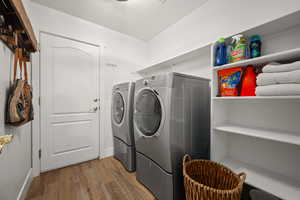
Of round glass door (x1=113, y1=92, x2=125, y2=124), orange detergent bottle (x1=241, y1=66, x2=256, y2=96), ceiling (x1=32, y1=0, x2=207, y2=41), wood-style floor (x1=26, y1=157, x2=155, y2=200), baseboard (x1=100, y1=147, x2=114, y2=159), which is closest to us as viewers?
orange detergent bottle (x1=241, y1=66, x2=256, y2=96)

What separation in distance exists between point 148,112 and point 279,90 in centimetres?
107

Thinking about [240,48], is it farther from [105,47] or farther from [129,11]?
[105,47]

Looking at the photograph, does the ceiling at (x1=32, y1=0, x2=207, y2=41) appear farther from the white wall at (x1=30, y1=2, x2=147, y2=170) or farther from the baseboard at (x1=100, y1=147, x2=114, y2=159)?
the baseboard at (x1=100, y1=147, x2=114, y2=159)

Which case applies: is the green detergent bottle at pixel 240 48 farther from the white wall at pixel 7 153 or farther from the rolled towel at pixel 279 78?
the white wall at pixel 7 153

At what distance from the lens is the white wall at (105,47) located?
1.75 metres

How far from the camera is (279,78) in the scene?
0.85 m

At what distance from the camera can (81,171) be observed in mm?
1783

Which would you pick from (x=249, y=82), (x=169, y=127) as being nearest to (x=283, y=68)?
(x=249, y=82)

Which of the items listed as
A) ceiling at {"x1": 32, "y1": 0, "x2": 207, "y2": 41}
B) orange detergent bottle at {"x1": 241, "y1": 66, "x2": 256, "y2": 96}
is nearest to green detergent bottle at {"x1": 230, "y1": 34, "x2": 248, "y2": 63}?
orange detergent bottle at {"x1": 241, "y1": 66, "x2": 256, "y2": 96}

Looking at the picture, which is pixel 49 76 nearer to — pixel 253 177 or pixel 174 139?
pixel 174 139

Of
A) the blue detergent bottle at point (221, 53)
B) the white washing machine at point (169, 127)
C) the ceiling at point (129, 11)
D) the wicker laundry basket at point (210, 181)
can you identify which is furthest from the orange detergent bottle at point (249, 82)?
the ceiling at point (129, 11)

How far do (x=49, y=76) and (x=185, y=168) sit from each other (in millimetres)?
2165

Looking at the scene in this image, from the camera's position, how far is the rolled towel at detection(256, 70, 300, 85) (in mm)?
789

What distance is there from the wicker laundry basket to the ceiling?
2.01 metres
